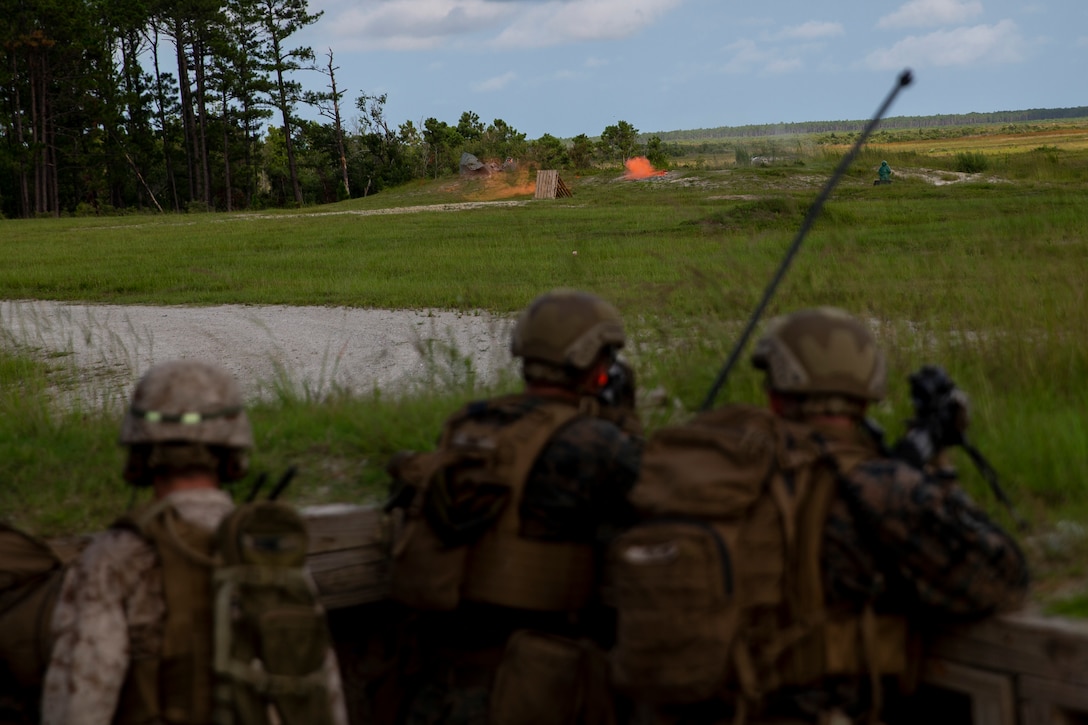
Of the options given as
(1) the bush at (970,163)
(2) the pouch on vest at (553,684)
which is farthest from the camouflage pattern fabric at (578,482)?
(1) the bush at (970,163)

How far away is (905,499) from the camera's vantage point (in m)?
2.85

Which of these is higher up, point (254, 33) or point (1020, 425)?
point (254, 33)

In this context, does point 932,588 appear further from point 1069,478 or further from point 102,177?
point 102,177

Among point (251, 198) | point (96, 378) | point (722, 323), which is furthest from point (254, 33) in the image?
point (722, 323)

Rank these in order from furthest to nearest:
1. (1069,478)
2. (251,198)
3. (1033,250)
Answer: (251,198) < (1033,250) < (1069,478)

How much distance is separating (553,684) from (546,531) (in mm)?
425

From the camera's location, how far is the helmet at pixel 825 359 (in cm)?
307

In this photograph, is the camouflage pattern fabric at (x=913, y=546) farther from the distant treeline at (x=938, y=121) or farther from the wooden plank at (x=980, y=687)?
the distant treeline at (x=938, y=121)

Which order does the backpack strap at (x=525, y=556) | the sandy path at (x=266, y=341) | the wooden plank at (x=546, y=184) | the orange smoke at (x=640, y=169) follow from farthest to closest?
the orange smoke at (x=640, y=169) → the wooden plank at (x=546, y=184) → the sandy path at (x=266, y=341) → the backpack strap at (x=525, y=556)

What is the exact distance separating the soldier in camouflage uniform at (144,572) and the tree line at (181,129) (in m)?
47.2

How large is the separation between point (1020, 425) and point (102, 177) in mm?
59838

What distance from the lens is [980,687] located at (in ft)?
11.0

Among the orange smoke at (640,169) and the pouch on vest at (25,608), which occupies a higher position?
the orange smoke at (640,169)

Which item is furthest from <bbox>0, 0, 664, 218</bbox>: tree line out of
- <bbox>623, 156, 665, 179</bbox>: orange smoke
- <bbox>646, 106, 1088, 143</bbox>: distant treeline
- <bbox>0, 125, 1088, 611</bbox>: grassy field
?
<bbox>646, 106, 1088, 143</bbox>: distant treeline
